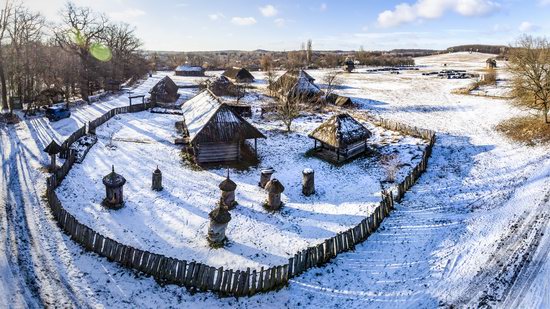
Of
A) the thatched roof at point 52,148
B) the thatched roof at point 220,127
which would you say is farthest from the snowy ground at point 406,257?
the thatched roof at point 220,127

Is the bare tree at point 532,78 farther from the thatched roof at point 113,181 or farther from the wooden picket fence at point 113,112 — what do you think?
the wooden picket fence at point 113,112

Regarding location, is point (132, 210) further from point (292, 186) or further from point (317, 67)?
point (317, 67)

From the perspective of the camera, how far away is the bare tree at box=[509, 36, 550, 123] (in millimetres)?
29047

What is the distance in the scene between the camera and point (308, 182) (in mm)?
19188

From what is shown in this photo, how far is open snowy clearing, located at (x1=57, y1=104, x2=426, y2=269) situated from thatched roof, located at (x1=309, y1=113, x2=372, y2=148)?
4.73 feet

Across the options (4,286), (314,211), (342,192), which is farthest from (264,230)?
(4,286)

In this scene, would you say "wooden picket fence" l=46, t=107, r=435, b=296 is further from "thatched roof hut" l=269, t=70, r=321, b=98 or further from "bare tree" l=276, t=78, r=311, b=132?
"thatched roof hut" l=269, t=70, r=321, b=98

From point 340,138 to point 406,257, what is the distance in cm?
1024

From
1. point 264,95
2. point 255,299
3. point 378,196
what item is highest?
point 264,95

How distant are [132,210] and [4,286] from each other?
6069mm

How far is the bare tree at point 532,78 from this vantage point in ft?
95.3

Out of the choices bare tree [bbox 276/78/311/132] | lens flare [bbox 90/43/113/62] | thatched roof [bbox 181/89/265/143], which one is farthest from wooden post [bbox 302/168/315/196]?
lens flare [bbox 90/43/113/62]

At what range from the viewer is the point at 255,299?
11.8 m

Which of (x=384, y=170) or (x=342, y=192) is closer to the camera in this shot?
(x=342, y=192)
